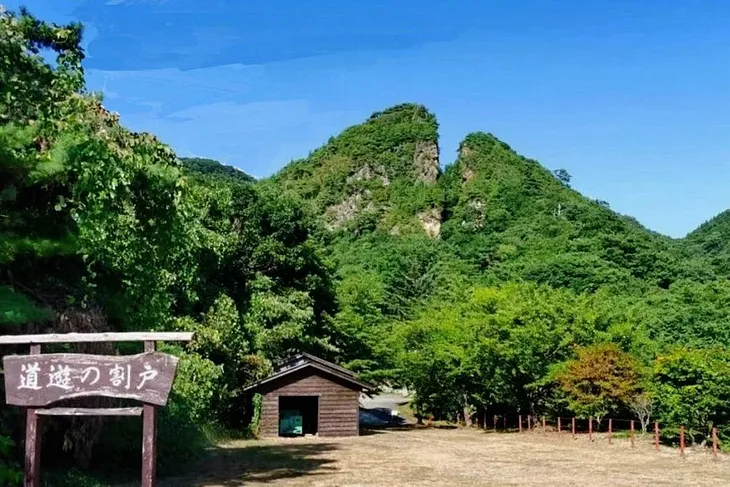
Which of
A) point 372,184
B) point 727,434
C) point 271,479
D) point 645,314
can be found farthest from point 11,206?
point 372,184

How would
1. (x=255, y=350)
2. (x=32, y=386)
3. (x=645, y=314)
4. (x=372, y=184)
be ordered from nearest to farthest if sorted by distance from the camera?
(x=32, y=386), (x=255, y=350), (x=645, y=314), (x=372, y=184)

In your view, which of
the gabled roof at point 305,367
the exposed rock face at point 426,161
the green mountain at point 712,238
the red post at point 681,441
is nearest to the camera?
the red post at point 681,441

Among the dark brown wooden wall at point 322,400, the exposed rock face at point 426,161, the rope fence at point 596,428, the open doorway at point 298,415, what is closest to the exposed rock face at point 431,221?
the exposed rock face at point 426,161

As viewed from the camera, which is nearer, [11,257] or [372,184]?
[11,257]

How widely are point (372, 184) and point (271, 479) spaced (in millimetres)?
82519

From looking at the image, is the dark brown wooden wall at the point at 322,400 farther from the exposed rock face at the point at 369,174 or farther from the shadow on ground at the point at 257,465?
the exposed rock face at the point at 369,174

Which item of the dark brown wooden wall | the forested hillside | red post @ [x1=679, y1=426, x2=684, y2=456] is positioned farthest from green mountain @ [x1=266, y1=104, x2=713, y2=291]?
red post @ [x1=679, y1=426, x2=684, y2=456]

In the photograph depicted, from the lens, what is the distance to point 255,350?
25844 mm

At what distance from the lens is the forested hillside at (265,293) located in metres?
11.1

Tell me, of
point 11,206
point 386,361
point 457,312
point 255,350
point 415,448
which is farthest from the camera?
point 386,361

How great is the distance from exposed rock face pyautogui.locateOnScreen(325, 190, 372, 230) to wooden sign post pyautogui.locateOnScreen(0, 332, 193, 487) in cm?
8475

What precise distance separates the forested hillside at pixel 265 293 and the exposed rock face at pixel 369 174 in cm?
3046

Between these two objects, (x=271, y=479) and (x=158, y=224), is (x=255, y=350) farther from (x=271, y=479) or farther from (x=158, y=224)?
(x=158, y=224)

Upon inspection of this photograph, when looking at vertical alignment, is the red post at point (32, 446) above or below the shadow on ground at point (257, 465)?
above
